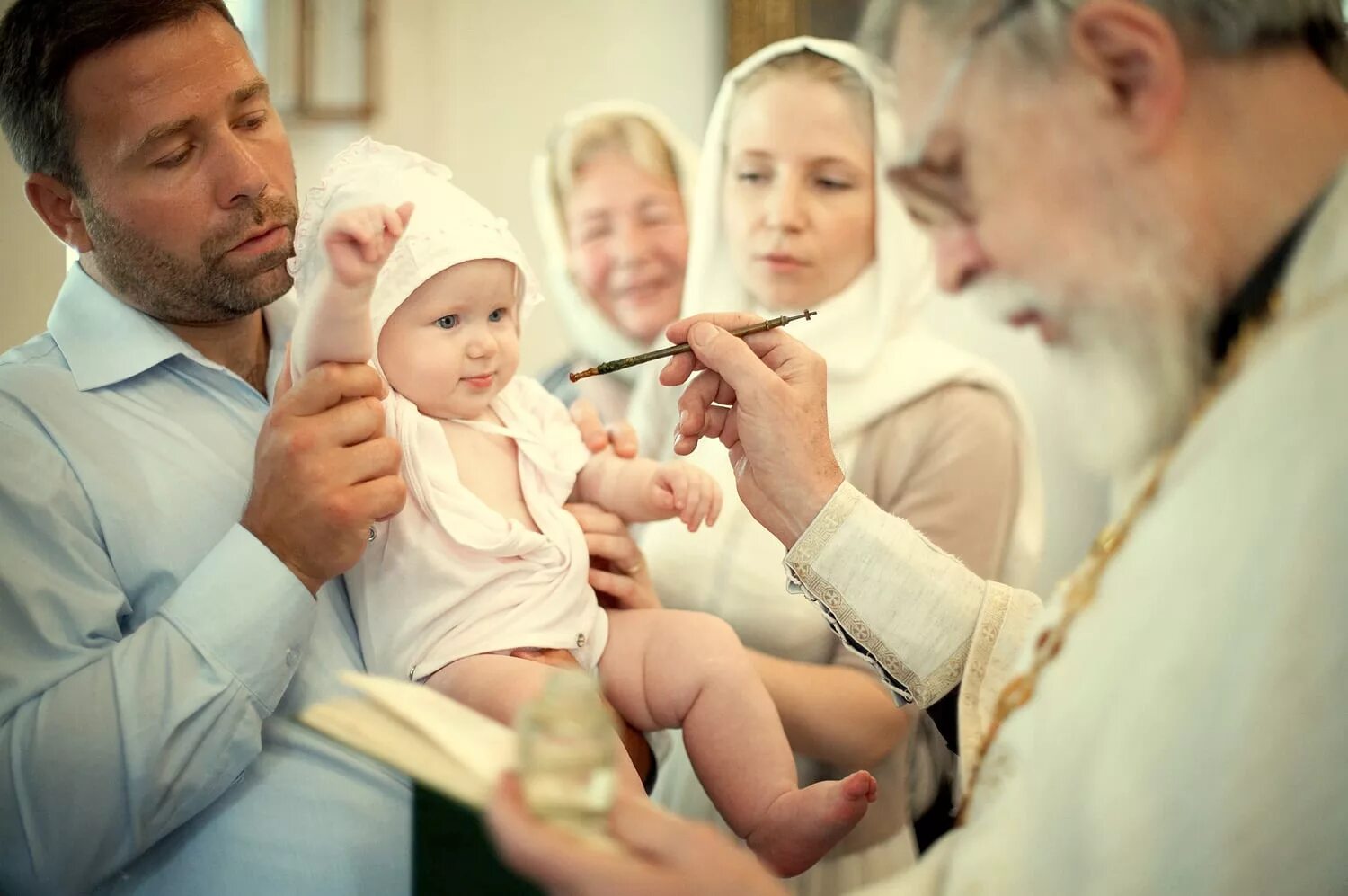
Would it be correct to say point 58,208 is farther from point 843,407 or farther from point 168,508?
point 843,407

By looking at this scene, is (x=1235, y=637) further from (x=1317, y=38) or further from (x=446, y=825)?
(x=446, y=825)

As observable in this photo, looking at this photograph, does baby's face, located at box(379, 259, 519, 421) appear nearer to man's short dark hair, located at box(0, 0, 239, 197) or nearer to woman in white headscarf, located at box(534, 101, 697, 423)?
man's short dark hair, located at box(0, 0, 239, 197)

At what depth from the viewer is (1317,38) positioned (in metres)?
0.88

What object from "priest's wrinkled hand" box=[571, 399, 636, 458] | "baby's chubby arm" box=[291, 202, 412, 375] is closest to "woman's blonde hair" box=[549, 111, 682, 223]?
"priest's wrinkled hand" box=[571, 399, 636, 458]

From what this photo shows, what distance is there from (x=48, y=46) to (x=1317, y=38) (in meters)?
1.29

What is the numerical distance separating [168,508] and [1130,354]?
1.07 m

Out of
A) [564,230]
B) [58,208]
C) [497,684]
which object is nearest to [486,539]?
[497,684]

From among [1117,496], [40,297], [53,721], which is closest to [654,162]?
[40,297]

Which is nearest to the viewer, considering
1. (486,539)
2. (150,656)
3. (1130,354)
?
(1130,354)

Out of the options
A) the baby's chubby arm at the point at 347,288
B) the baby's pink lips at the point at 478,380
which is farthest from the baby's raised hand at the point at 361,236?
the baby's pink lips at the point at 478,380

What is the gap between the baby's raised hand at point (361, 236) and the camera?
1043 mm

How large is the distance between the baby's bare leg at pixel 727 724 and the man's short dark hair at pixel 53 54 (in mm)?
879

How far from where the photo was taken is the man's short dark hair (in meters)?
1.25

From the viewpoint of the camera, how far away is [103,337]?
1.34m
